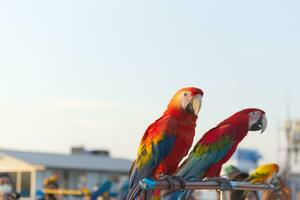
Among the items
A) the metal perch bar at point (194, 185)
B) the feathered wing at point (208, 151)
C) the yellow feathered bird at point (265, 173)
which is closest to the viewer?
the metal perch bar at point (194, 185)

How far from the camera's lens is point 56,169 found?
27781 mm

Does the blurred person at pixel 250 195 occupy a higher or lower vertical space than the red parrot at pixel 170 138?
lower

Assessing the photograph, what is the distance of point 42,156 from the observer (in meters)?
29.7

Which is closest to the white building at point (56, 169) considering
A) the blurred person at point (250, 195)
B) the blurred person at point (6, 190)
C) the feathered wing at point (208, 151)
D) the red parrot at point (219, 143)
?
the blurred person at point (6, 190)

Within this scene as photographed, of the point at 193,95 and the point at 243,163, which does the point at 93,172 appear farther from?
the point at 193,95

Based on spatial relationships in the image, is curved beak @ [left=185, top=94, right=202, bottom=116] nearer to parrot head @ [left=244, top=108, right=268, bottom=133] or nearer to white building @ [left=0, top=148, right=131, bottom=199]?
parrot head @ [left=244, top=108, right=268, bottom=133]

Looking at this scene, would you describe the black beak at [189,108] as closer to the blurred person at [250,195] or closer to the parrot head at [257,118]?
the parrot head at [257,118]

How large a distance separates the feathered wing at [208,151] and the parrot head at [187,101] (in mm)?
547

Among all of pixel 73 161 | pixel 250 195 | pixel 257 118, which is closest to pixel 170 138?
pixel 257 118

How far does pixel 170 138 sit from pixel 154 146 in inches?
7.4

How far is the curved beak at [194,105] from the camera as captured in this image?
5.66m

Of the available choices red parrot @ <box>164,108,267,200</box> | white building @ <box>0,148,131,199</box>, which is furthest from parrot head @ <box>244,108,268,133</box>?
white building @ <box>0,148,131,199</box>

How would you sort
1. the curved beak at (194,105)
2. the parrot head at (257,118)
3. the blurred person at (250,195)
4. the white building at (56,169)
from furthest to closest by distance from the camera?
the white building at (56,169)
the blurred person at (250,195)
the parrot head at (257,118)
the curved beak at (194,105)

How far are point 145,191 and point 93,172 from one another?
993 inches
